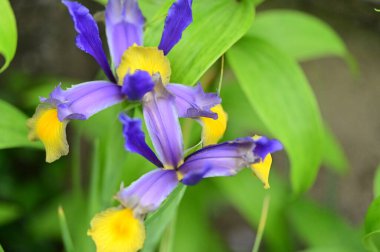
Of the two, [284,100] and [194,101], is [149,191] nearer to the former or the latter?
[194,101]

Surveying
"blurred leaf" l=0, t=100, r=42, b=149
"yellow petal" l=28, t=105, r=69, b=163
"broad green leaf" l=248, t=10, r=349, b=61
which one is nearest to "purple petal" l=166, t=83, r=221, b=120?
"yellow petal" l=28, t=105, r=69, b=163

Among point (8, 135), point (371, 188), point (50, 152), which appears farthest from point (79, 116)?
point (371, 188)

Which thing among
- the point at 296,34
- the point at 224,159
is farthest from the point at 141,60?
the point at 296,34

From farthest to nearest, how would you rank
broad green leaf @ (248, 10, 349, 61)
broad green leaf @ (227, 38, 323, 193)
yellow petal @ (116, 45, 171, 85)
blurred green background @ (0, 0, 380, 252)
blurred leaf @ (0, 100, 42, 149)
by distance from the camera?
blurred green background @ (0, 0, 380, 252) → broad green leaf @ (248, 10, 349, 61) → broad green leaf @ (227, 38, 323, 193) → blurred leaf @ (0, 100, 42, 149) → yellow petal @ (116, 45, 171, 85)

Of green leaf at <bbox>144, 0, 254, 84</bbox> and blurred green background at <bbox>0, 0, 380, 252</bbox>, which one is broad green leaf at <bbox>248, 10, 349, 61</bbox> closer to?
blurred green background at <bbox>0, 0, 380, 252</bbox>

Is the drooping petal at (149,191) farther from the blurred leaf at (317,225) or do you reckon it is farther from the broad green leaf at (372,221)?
the blurred leaf at (317,225)

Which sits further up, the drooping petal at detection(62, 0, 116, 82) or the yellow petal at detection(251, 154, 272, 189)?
the drooping petal at detection(62, 0, 116, 82)
